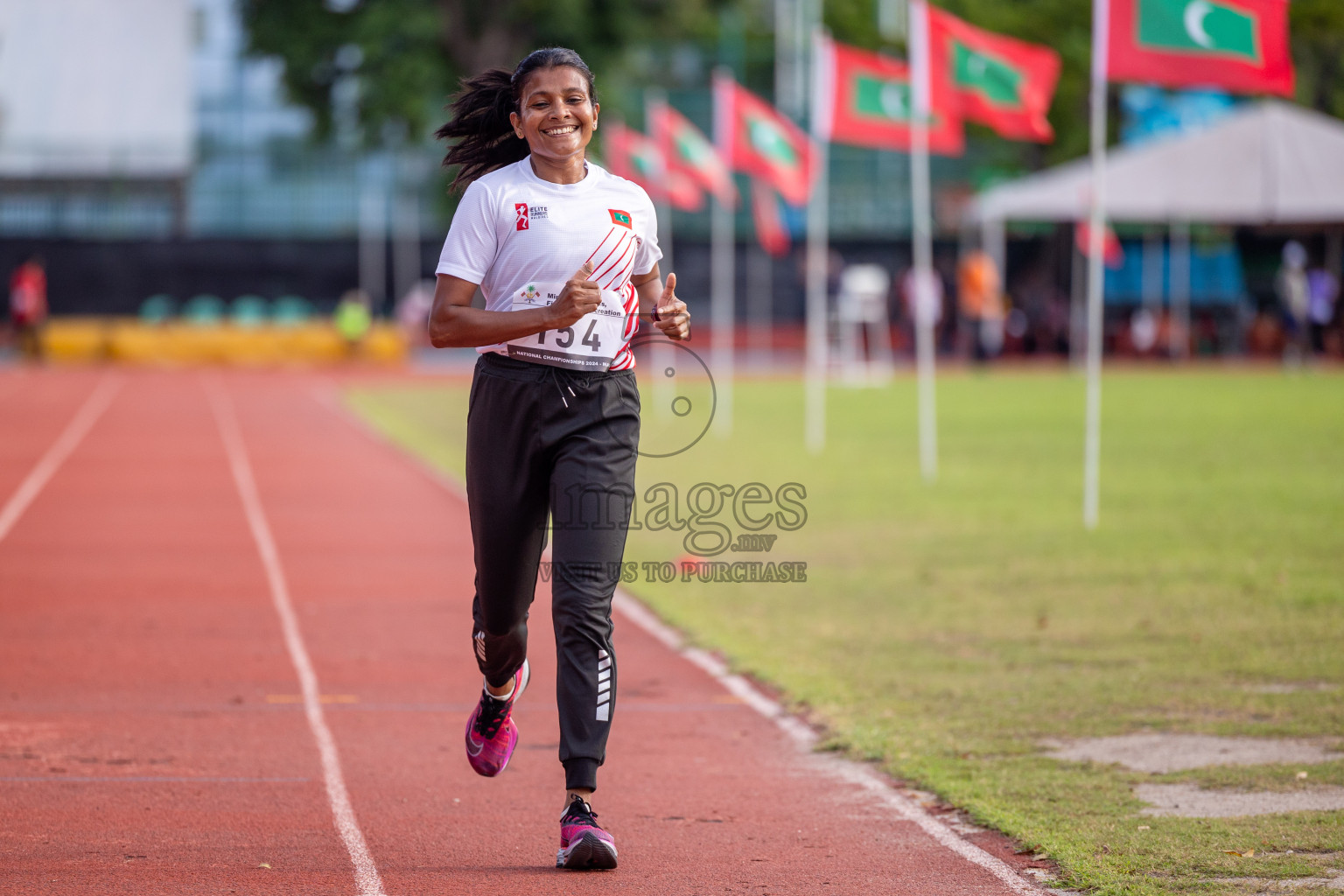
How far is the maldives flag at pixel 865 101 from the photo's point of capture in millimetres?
17672

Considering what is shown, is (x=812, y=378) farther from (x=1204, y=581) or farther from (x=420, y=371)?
(x=420, y=371)

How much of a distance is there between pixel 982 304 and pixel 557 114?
3203 centimetres

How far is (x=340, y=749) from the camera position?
6.59m

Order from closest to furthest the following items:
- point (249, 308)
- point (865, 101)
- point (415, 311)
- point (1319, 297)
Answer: point (865, 101) → point (1319, 297) → point (415, 311) → point (249, 308)

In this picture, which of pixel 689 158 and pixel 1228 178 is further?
pixel 1228 178

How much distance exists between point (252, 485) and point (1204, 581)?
9221 mm

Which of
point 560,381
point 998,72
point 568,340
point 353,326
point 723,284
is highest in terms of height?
point 998,72

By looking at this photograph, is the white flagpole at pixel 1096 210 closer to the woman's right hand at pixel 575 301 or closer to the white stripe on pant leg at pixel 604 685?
the white stripe on pant leg at pixel 604 685

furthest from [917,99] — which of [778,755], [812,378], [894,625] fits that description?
[778,755]

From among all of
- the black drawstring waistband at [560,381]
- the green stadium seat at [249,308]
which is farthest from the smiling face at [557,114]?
the green stadium seat at [249,308]

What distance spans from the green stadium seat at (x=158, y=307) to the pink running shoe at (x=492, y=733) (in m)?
40.6

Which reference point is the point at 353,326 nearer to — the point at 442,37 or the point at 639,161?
the point at 442,37

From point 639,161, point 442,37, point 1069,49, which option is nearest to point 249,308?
point 442,37

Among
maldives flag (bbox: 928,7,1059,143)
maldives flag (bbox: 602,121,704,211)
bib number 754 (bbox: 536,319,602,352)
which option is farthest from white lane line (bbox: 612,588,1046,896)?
maldives flag (bbox: 602,121,704,211)
